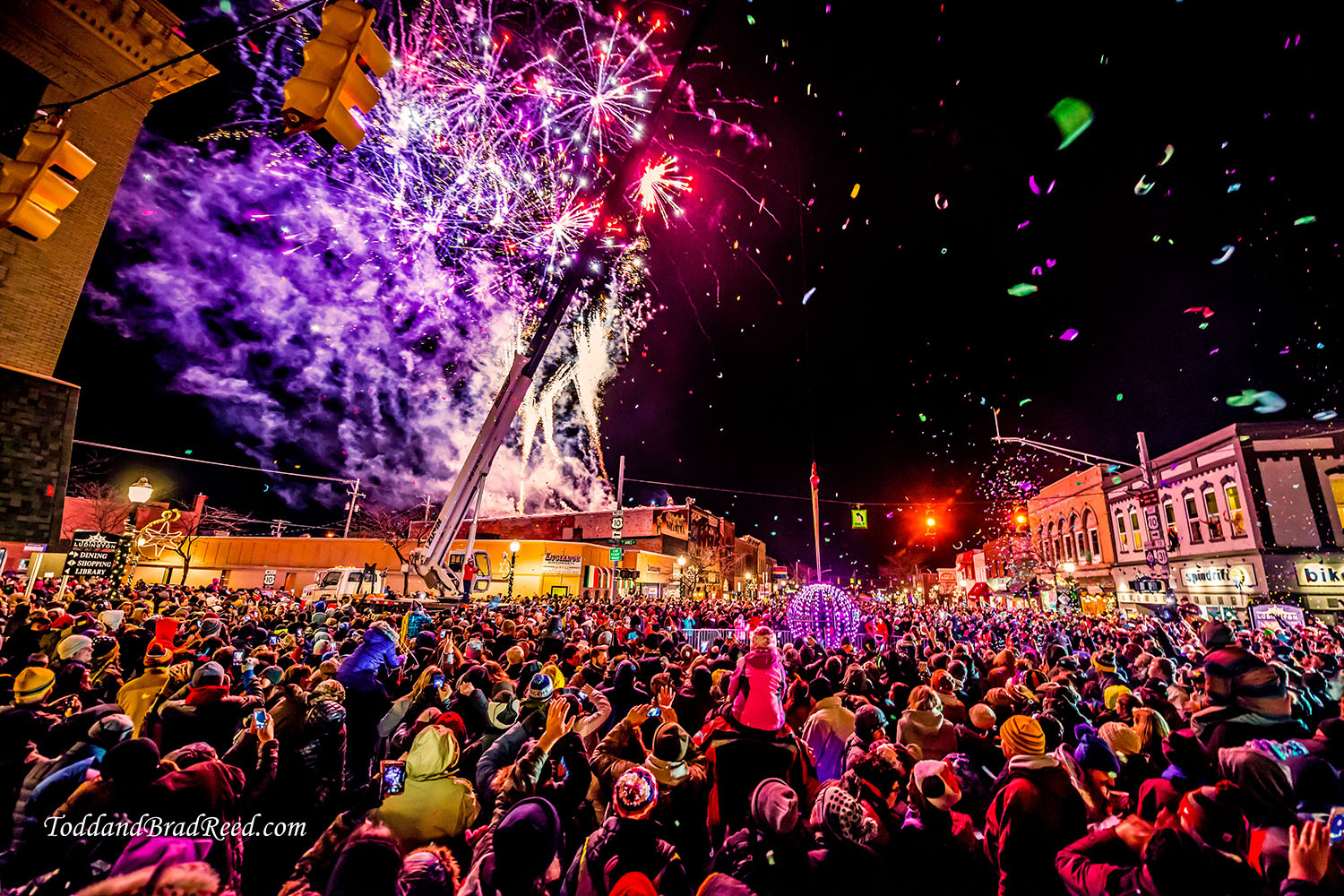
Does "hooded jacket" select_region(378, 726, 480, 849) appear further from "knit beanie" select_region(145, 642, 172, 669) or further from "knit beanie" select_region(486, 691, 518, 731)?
"knit beanie" select_region(145, 642, 172, 669)

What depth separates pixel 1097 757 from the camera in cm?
380

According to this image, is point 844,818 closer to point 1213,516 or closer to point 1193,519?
point 1213,516

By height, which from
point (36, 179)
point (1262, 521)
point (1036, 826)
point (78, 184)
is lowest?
point (1036, 826)

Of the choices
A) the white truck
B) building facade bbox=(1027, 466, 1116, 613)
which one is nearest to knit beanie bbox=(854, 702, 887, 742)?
the white truck

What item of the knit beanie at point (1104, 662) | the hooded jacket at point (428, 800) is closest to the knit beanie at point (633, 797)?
the hooded jacket at point (428, 800)

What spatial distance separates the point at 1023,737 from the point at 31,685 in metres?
7.68

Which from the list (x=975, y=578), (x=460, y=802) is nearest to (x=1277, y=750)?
(x=460, y=802)

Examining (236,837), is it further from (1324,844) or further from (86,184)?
(86,184)

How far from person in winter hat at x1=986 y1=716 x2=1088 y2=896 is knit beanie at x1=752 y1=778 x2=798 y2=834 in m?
1.24

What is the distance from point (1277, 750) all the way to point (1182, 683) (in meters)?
4.09

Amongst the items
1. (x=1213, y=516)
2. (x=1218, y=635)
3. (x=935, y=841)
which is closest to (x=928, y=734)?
(x=935, y=841)

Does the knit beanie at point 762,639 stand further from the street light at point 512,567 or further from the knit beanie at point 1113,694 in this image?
the street light at point 512,567

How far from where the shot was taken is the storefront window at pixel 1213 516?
1111 inches

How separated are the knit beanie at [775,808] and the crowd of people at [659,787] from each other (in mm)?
15
